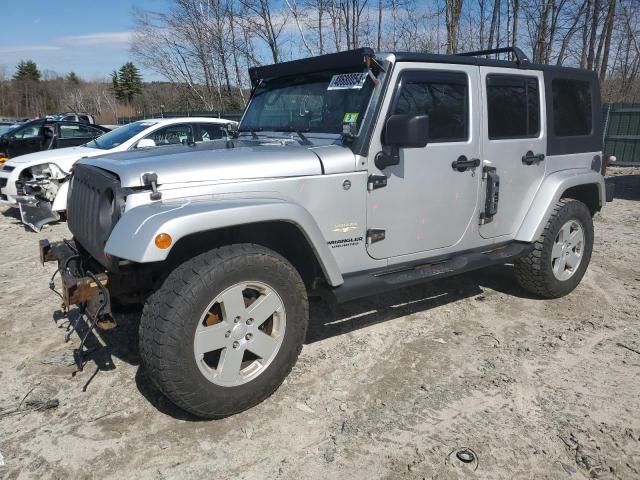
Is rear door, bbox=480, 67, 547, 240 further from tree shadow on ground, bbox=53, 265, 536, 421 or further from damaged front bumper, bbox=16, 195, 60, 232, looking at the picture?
damaged front bumper, bbox=16, 195, 60, 232

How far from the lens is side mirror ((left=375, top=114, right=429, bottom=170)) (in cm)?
309

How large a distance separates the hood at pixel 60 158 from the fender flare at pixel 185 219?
245 inches

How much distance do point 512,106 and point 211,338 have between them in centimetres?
308

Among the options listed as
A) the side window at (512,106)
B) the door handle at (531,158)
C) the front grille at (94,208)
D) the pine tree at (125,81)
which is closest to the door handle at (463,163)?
the side window at (512,106)

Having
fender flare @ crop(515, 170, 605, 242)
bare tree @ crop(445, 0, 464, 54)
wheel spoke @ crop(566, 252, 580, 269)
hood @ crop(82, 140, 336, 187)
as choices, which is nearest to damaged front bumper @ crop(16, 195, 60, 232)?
hood @ crop(82, 140, 336, 187)

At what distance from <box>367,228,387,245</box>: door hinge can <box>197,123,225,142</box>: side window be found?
6.10 meters

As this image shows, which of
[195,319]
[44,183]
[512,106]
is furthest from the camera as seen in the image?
[44,183]

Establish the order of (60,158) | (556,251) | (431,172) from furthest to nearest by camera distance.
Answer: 1. (60,158)
2. (556,251)
3. (431,172)

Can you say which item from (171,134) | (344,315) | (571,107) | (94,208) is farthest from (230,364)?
(171,134)

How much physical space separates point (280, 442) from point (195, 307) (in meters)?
0.88

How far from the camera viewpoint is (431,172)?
3.61 metres

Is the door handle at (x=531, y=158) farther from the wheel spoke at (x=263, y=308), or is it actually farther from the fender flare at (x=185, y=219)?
the wheel spoke at (x=263, y=308)

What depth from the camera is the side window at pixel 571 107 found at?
→ 4508mm

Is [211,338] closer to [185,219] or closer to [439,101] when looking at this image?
[185,219]
